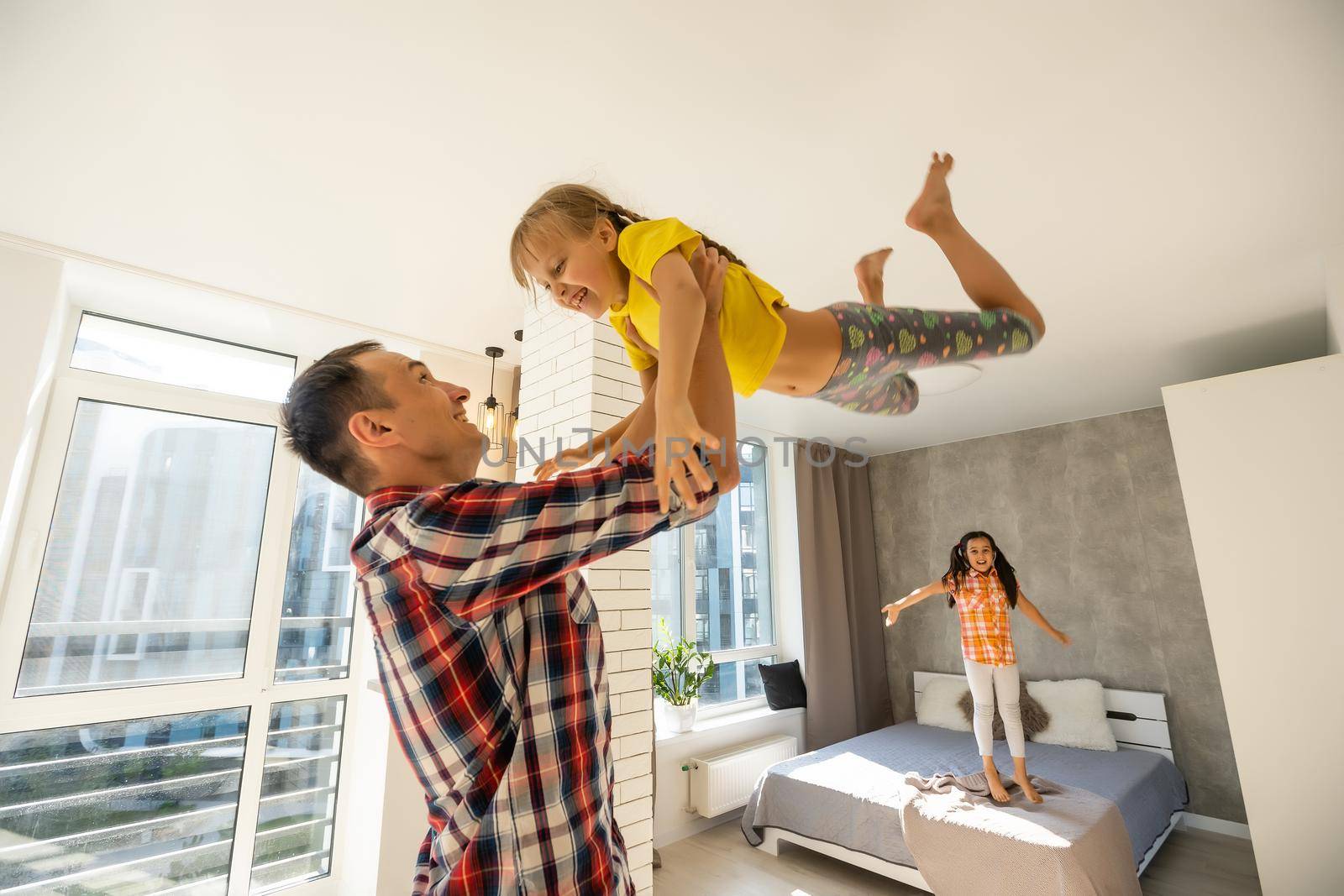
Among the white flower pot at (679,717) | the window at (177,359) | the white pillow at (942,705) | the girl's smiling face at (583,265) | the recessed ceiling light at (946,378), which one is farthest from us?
the white pillow at (942,705)

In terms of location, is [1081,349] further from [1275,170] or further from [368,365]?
[368,365]

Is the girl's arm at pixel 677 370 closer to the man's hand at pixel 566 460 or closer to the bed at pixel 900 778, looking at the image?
the man's hand at pixel 566 460

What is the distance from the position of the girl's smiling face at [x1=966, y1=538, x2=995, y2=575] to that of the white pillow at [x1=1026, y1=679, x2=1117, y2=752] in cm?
197

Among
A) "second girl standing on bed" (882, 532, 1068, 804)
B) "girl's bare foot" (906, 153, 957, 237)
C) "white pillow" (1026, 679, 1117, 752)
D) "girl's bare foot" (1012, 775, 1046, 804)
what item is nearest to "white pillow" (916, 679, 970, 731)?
"white pillow" (1026, 679, 1117, 752)

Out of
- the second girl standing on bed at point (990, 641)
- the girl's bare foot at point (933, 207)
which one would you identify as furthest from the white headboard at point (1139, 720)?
the girl's bare foot at point (933, 207)

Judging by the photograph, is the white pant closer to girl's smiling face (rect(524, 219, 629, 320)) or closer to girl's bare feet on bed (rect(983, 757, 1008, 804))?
girl's bare feet on bed (rect(983, 757, 1008, 804))

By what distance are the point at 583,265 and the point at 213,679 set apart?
3.07m

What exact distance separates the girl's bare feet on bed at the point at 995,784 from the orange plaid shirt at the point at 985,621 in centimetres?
50

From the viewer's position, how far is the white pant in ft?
10.5

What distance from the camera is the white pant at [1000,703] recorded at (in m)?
3.19

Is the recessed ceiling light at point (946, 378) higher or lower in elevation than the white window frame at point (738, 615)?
higher

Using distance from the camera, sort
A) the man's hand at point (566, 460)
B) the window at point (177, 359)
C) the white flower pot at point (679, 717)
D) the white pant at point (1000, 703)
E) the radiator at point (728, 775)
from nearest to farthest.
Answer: the man's hand at point (566, 460), the window at point (177, 359), the white pant at point (1000, 703), the radiator at point (728, 775), the white flower pot at point (679, 717)

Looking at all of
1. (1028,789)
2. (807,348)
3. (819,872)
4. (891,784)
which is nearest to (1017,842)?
(1028,789)

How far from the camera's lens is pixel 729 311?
1.16 meters
